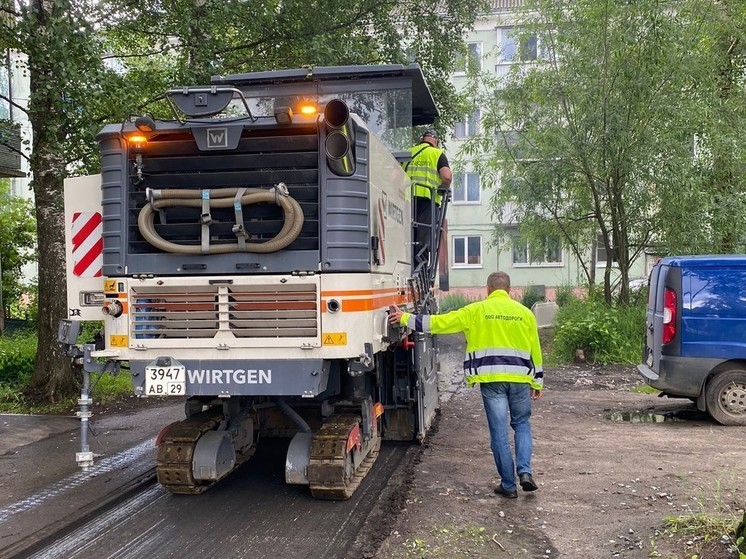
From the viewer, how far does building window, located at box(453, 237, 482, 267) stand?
31.9 m

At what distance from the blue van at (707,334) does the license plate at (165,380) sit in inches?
217

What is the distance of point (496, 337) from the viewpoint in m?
5.57

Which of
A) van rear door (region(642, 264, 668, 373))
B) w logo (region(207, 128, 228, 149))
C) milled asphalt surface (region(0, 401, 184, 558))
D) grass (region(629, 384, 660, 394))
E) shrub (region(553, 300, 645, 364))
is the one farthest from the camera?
shrub (region(553, 300, 645, 364))

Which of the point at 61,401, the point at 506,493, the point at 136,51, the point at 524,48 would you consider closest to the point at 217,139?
the point at 506,493

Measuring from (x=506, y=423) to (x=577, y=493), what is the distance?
2.49ft

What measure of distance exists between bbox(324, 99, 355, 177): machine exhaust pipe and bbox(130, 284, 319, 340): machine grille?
86 centimetres

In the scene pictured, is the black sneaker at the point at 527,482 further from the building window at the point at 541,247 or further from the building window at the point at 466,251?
the building window at the point at 466,251

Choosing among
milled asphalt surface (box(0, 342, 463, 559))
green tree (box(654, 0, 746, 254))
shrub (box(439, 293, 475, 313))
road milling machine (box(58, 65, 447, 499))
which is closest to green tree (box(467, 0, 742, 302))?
green tree (box(654, 0, 746, 254))

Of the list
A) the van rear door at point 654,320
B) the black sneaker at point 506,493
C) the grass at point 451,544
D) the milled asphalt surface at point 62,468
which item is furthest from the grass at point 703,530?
the milled asphalt surface at point 62,468

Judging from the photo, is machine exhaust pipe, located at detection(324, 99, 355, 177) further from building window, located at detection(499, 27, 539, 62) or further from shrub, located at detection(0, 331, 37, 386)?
building window, located at detection(499, 27, 539, 62)

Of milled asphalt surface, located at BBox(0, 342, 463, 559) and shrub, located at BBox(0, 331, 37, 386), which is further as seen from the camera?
shrub, located at BBox(0, 331, 37, 386)

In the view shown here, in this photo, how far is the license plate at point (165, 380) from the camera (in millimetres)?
5117

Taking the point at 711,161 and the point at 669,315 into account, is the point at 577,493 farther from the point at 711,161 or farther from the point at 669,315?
the point at 711,161

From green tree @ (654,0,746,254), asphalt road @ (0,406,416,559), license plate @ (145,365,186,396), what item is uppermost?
green tree @ (654,0,746,254)
